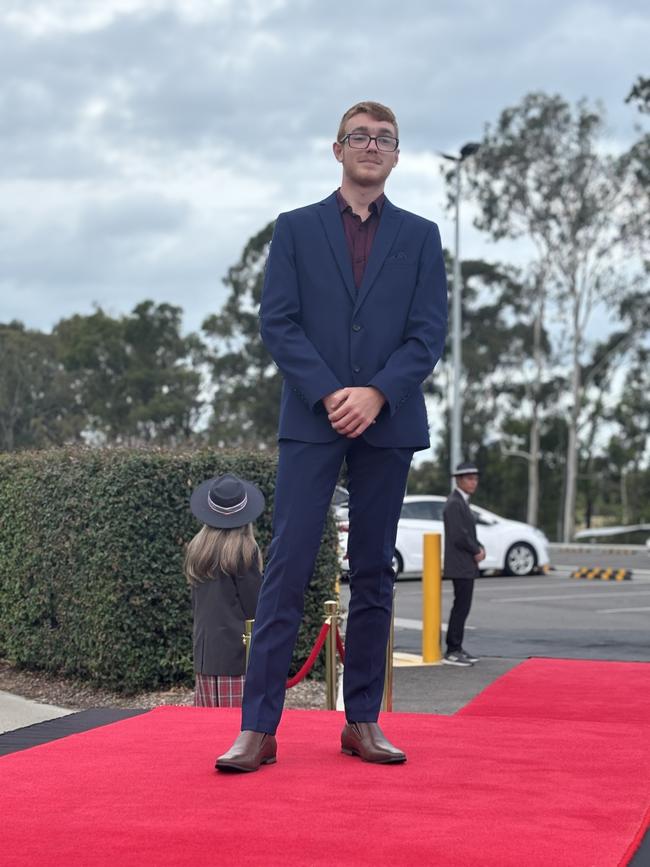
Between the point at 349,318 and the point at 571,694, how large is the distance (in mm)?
4085

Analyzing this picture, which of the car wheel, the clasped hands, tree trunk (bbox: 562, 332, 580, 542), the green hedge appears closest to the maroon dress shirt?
the clasped hands

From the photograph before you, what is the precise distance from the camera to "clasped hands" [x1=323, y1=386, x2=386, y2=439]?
12.9 ft

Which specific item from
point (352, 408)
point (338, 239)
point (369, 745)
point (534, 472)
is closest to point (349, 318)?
point (338, 239)

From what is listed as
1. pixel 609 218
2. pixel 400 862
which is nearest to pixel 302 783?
pixel 400 862

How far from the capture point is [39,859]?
2941mm

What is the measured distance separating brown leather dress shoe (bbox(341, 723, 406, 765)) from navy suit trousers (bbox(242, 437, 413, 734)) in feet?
0.12

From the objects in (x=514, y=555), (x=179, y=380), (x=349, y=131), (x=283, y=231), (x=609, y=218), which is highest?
(x=609, y=218)

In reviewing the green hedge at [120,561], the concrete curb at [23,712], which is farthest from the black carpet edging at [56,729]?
the green hedge at [120,561]

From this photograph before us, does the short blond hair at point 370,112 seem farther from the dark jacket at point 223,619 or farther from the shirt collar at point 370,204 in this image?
the dark jacket at point 223,619

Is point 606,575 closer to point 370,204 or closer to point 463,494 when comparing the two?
point 463,494

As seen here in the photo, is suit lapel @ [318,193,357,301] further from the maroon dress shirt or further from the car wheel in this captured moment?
the car wheel

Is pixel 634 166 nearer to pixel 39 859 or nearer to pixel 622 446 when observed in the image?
pixel 622 446

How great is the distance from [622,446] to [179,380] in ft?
61.5

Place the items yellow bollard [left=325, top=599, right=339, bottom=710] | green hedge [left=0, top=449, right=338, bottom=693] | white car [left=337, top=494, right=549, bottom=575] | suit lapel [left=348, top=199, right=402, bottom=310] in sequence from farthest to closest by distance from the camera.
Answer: white car [left=337, top=494, right=549, bottom=575]
green hedge [left=0, top=449, right=338, bottom=693]
yellow bollard [left=325, top=599, right=339, bottom=710]
suit lapel [left=348, top=199, right=402, bottom=310]
